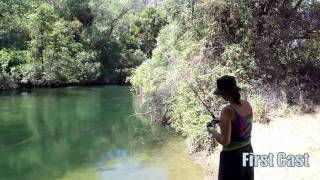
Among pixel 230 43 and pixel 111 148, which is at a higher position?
pixel 230 43

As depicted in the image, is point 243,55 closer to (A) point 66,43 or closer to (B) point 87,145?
(B) point 87,145

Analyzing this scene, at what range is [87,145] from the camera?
1571 cm

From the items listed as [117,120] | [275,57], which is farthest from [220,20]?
[117,120]

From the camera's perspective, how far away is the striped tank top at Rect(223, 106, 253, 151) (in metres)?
4.20

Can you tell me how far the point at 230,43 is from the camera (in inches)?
563

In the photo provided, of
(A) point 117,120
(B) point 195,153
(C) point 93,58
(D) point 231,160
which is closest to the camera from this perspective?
(D) point 231,160

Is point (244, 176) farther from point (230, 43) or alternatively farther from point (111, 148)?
point (111, 148)

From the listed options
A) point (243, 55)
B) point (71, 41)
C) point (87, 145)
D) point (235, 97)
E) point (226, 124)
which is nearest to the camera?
point (226, 124)

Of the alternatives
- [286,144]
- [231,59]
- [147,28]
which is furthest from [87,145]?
[147,28]

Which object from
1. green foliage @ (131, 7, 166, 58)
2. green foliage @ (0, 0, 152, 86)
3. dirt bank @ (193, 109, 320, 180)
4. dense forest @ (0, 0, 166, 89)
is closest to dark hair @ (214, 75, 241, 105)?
dirt bank @ (193, 109, 320, 180)

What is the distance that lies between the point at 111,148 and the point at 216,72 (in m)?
4.78

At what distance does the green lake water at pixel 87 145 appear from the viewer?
11.9 meters

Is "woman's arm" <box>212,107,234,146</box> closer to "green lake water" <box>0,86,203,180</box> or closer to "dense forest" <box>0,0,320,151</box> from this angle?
"green lake water" <box>0,86,203,180</box>

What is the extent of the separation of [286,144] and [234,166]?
5289mm
